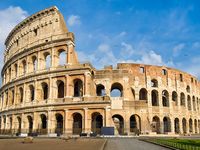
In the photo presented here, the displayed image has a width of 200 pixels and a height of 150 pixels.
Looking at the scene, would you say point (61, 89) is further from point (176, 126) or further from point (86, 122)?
point (176, 126)

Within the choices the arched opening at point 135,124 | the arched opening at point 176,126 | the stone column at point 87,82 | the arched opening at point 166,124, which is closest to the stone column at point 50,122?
the stone column at point 87,82

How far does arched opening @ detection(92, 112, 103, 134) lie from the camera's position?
3480 cm

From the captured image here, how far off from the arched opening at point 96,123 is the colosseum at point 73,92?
0.47ft

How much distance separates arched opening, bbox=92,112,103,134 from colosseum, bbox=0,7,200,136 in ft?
0.47

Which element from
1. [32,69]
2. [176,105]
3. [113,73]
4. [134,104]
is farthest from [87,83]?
[176,105]

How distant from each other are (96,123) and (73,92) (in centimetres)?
565

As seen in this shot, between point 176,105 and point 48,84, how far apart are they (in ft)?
74.0

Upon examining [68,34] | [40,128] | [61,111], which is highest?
[68,34]

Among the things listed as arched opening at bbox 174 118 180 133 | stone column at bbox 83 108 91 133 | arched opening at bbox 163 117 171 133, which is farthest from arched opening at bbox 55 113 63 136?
arched opening at bbox 174 118 180 133

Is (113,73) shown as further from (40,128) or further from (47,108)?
(40,128)

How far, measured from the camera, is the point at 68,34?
3866cm

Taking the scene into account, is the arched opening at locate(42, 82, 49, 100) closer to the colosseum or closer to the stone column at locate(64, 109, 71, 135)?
the colosseum

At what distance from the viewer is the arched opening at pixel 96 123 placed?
34.8 metres

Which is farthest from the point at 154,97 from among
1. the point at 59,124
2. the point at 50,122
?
the point at 50,122
